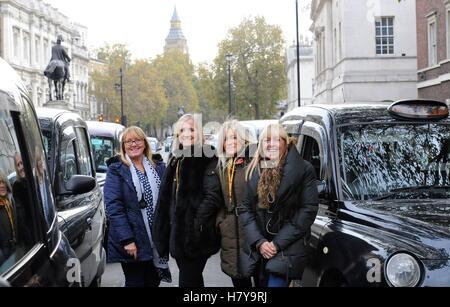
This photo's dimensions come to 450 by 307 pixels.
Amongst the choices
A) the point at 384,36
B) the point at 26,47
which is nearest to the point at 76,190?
the point at 384,36

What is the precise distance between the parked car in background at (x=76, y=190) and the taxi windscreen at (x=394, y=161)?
72.6 inches

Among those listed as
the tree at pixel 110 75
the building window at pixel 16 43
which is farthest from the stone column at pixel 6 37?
the tree at pixel 110 75

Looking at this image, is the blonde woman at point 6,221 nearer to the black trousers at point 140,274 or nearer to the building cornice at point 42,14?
the black trousers at point 140,274

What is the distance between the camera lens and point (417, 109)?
5.66 meters

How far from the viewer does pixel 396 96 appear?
4600cm

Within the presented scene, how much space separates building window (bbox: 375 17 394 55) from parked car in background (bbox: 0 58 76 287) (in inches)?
1792

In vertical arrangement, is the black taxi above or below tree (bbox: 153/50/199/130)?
below

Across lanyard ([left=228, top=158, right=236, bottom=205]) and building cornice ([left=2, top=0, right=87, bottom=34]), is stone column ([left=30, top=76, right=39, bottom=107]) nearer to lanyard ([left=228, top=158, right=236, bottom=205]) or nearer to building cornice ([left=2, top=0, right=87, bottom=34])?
building cornice ([left=2, top=0, right=87, bottom=34])

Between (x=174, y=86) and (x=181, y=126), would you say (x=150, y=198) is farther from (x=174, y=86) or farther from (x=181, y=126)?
(x=174, y=86)

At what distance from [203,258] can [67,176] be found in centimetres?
199

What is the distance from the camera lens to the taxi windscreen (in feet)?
16.8

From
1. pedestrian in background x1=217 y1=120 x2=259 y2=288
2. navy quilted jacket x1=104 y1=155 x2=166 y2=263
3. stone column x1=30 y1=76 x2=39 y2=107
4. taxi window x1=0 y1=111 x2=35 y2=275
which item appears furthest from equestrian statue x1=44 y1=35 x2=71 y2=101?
stone column x1=30 y1=76 x2=39 y2=107

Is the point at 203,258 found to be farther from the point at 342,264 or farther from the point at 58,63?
the point at 58,63

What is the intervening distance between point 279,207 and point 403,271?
1.13m
